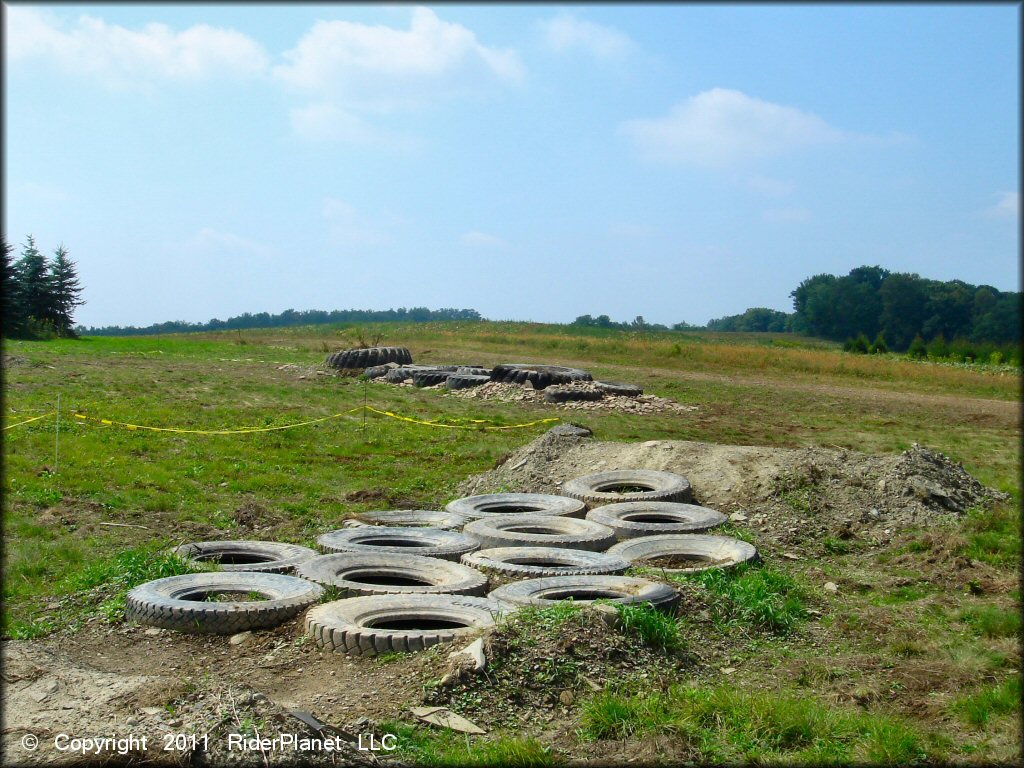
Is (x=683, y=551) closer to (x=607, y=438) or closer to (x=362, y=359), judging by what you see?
(x=607, y=438)

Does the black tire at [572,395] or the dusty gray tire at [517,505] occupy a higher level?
the black tire at [572,395]

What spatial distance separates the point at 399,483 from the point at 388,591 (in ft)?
20.8

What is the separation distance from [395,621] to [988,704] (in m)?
4.17

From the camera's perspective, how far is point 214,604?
7090mm

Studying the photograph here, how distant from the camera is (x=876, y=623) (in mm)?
7648

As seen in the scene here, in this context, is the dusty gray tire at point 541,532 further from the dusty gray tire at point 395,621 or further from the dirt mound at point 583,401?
the dirt mound at point 583,401

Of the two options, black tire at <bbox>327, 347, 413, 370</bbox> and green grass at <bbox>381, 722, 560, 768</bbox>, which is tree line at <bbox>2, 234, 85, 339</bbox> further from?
green grass at <bbox>381, 722, 560, 768</bbox>

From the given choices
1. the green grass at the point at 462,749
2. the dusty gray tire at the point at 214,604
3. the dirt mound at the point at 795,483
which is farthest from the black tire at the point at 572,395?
the green grass at the point at 462,749

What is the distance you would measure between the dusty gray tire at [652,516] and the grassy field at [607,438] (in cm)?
138

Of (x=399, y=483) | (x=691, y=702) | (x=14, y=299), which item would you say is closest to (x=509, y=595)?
(x=691, y=702)

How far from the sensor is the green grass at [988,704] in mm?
5547

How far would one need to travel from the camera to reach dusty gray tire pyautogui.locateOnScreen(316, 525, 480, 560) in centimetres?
932

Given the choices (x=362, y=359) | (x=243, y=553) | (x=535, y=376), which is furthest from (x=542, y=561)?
(x=362, y=359)

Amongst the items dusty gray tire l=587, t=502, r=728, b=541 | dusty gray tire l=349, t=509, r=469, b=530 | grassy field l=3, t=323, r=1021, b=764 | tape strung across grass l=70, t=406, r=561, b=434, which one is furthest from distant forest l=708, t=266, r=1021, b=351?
dusty gray tire l=349, t=509, r=469, b=530
